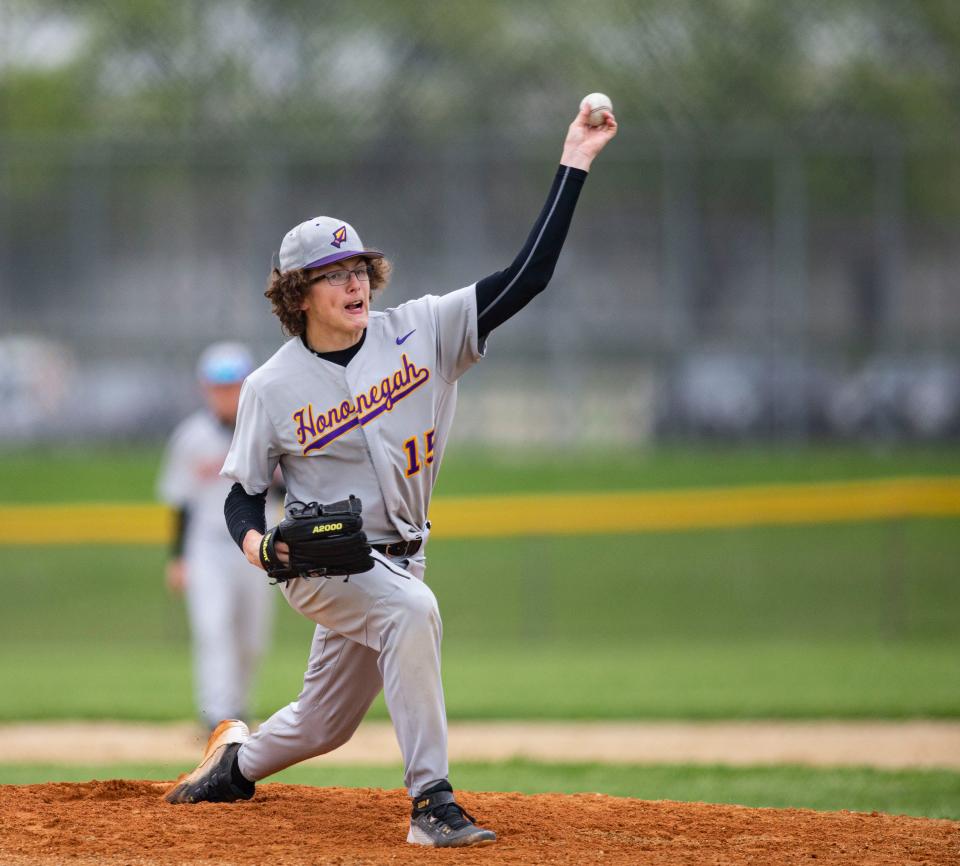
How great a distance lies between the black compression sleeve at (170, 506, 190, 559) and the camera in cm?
808

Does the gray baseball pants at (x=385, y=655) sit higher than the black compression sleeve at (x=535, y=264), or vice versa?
the black compression sleeve at (x=535, y=264)

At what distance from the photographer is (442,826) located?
4.20 m

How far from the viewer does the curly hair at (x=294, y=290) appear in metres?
4.43

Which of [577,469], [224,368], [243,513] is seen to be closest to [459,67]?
→ [577,469]

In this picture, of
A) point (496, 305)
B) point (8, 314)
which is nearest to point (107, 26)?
point (8, 314)

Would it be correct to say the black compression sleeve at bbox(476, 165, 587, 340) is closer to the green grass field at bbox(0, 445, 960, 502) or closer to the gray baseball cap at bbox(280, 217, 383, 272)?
the gray baseball cap at bbox(280, 217, 383, 272)

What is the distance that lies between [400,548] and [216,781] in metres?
1.07

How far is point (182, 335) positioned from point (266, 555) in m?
16.3

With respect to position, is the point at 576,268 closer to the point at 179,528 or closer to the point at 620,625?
the point at 620,625

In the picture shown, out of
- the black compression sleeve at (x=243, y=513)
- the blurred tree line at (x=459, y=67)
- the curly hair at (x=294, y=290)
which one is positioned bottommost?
the black compression sleeve at (x=243, y=513)

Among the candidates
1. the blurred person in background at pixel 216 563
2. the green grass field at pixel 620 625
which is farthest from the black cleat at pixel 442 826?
the blurred person in background at pixel 216 563

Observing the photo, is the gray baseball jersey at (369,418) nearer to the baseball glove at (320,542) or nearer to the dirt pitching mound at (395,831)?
the baseball glove at (320,542)

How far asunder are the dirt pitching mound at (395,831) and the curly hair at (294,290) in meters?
1.50

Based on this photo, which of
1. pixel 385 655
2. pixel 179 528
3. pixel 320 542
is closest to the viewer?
pixel 320 542
